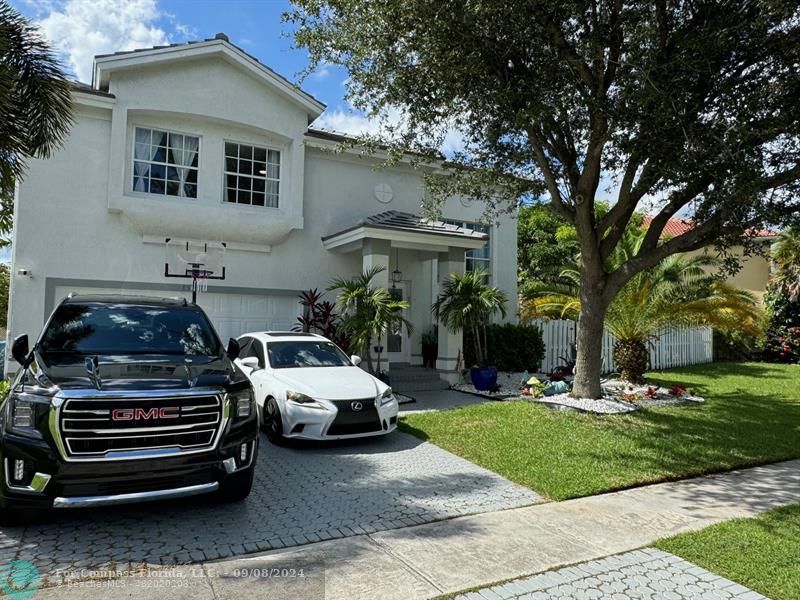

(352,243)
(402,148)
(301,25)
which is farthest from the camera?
(352,243)

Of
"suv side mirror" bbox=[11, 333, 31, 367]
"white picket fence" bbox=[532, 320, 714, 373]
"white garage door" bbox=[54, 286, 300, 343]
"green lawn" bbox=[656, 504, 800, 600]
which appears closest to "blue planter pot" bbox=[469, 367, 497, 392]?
"white picket fence" bbox=[532, 320, 714, 373]

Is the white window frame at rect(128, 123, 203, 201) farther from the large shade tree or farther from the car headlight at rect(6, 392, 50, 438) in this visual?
the car headlight at rect(6, 392, 50, 438)

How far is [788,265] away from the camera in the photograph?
790 inches

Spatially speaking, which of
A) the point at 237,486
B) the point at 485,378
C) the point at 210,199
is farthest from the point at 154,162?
the point at 237,486

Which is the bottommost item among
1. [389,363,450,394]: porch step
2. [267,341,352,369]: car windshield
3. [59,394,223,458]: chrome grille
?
[389,363,450,394]: porch step

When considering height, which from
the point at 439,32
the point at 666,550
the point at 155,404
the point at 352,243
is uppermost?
the point at 439,32

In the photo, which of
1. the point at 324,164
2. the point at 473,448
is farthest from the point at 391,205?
the point at 473,448

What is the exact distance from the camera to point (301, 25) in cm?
961

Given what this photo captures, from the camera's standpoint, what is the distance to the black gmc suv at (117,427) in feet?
13.7

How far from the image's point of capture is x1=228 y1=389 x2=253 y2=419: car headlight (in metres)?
4.91

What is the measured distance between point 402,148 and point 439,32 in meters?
2.93

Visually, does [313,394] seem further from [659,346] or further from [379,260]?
[659,346]

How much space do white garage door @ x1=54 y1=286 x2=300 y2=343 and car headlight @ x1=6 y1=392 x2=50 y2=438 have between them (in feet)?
27.1

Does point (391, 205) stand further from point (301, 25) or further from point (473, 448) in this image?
point (473, 448)
